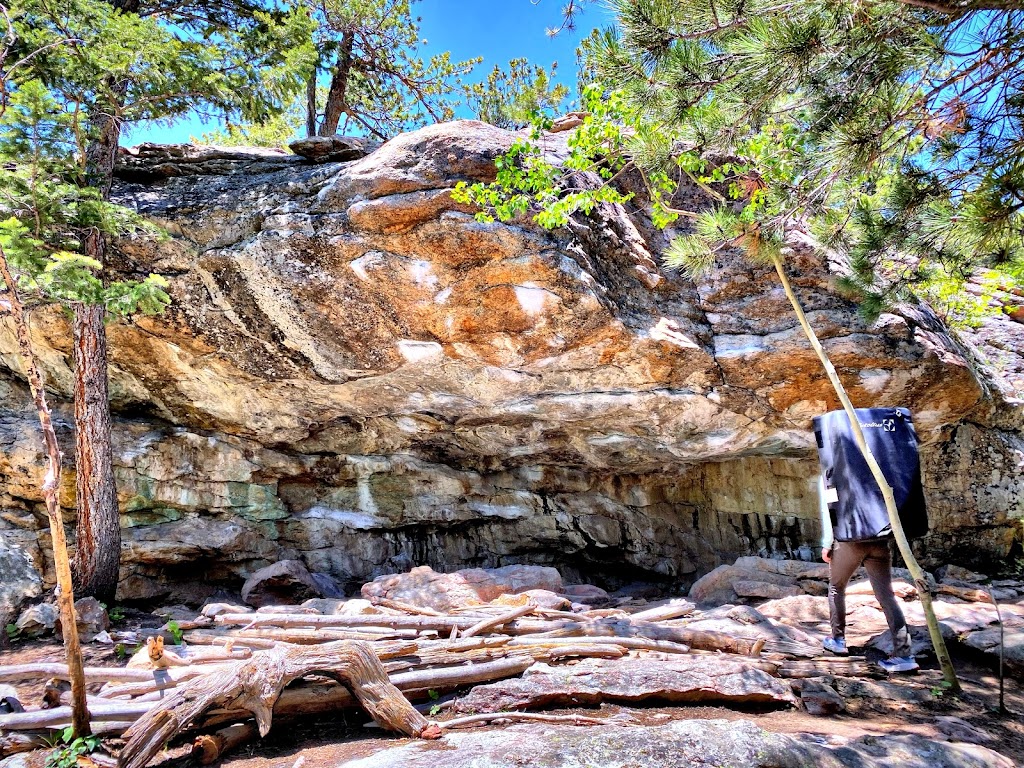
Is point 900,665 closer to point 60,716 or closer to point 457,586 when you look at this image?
point 457,586

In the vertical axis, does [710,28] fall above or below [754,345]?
above

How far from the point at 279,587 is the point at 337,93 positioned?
29.9 feet

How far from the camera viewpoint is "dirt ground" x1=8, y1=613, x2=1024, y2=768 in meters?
3.58

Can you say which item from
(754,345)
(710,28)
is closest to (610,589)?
(754,345)

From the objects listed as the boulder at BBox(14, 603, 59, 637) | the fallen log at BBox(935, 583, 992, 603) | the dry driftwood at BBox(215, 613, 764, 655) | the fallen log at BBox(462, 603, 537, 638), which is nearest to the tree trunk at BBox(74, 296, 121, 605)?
the boulder at BBox(14, 603, 59, 637)

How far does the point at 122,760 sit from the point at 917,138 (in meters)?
6.98

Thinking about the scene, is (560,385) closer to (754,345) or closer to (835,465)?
(754,345)

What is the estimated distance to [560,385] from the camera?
8453mm

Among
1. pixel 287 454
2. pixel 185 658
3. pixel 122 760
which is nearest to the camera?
pixel 122 760

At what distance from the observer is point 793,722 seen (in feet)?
12.8

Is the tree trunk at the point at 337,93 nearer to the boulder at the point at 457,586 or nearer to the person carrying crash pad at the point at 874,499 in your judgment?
the boulder at the point at 457,586

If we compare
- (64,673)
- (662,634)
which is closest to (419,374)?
(662,634)

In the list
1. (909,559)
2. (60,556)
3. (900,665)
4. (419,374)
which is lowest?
(900,665)

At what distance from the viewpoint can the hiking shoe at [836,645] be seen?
5066mm
